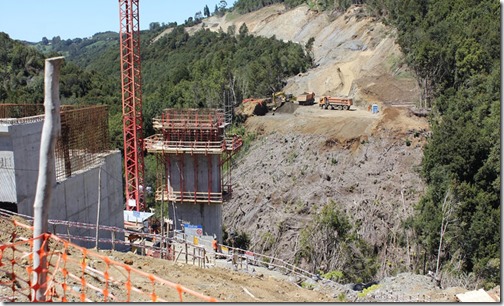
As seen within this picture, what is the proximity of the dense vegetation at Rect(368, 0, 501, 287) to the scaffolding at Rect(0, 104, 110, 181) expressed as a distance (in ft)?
49.5

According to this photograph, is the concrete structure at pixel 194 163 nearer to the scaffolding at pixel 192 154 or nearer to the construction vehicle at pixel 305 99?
the scaffolding at pixel 192 154

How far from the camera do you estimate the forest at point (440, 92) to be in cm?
2827

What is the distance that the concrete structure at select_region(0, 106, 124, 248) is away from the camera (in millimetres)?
20109

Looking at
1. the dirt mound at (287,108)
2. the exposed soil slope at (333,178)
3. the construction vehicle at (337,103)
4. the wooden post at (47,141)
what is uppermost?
the wooden post at (47,141)

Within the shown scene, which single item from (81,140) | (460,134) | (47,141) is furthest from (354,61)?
(47,141)

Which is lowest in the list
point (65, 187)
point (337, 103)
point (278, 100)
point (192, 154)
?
point (65, 187)

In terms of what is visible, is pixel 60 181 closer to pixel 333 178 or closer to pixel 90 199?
pixel 90 199

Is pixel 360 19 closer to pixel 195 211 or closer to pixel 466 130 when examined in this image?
pixel 466 130

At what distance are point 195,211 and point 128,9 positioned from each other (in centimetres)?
1282

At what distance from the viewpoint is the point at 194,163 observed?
97.4ft

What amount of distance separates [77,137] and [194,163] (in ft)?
22.8

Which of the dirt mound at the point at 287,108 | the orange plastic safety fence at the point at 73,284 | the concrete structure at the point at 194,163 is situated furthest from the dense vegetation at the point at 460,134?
the orange plastic safety fence at the point at 73,284

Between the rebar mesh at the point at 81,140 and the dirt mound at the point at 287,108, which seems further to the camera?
the dirt mound at the point at 287,108

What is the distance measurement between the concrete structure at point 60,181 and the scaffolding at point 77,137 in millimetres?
52
